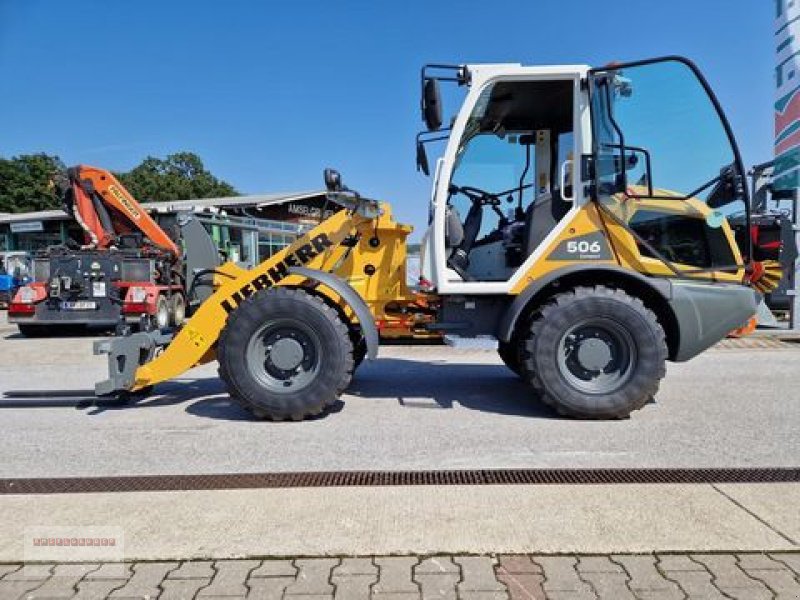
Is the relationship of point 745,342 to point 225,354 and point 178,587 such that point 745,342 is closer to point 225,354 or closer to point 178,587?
point 225,354

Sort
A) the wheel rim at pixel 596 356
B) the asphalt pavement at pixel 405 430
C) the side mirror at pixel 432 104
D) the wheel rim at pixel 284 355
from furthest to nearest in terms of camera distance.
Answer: the wheel rim at pixel 284 355, the wheel rim at pixel 596 356, the side mirror at pixel 432 104, the asphalt pavement at pixel 405 430

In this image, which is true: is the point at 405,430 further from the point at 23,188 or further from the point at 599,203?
the point at 23,188

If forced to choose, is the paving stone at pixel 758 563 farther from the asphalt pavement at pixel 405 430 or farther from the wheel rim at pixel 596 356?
the wheel rim at pixel 596 356

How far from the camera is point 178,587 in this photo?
8.26 feet

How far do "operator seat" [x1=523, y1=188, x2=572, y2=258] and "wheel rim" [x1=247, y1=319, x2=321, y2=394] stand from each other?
2083mm

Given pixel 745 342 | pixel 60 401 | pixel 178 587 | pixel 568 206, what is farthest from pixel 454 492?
pixel 745 342

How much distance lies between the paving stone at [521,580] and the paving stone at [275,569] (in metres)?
0.92

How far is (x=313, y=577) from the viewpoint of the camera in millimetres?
2576

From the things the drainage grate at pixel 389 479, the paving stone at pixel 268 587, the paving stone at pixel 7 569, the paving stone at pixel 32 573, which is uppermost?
the drainage grate at pixel 389 479

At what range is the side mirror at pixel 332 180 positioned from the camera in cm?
509

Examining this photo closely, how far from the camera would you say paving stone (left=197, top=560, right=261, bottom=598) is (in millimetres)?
2467

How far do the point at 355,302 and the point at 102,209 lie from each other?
37.1 feet

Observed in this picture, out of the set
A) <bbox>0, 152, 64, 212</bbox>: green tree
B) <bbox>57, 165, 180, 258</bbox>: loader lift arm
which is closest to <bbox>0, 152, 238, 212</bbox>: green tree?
<bbox>0, 152, 64, 212</bbox>: green tree

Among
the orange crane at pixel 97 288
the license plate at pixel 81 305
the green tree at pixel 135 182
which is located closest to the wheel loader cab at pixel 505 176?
the orange crane at pixel 97 288
